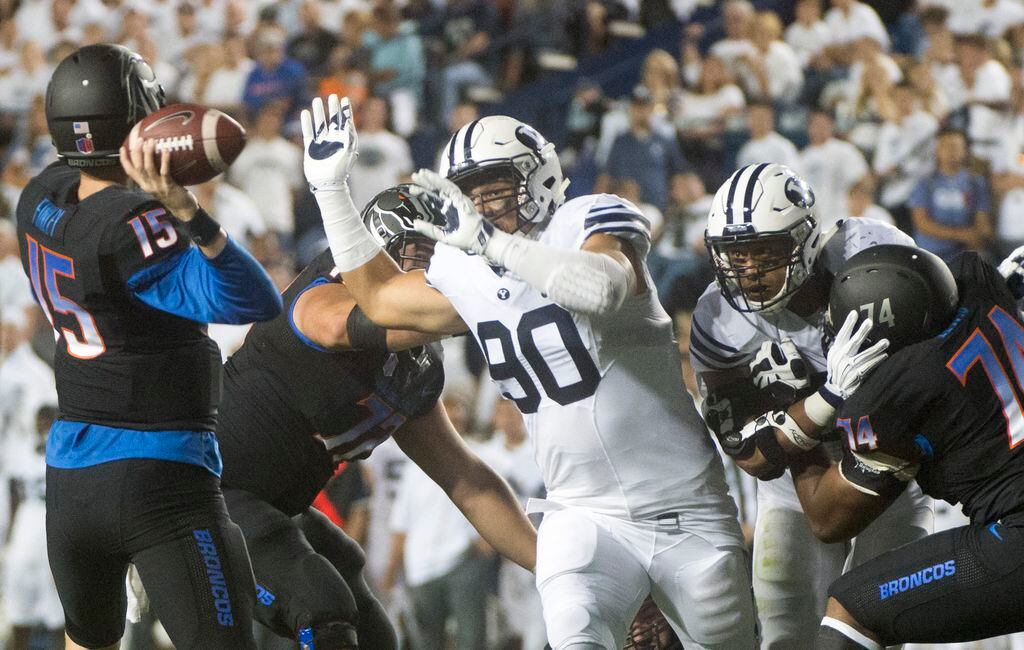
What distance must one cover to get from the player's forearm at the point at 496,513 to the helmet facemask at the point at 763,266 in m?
1.06

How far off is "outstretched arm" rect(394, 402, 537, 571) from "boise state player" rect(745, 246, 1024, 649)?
3.83ft

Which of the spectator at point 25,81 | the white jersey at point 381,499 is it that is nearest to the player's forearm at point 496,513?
the white jersey at point 381,499

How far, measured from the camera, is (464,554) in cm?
722

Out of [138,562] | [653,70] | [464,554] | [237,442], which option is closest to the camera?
[138,562]

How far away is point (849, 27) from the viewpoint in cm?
980

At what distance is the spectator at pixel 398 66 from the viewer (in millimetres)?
10219

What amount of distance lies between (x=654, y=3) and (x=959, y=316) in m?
7.85

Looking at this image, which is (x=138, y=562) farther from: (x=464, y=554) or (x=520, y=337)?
(x=464, y=554)

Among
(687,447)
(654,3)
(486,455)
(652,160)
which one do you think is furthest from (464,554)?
(654,3)

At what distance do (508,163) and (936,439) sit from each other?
1.36 meters

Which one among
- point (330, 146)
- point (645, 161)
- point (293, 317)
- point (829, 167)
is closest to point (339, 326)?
point (293, 317)

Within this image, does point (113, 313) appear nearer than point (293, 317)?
Yes

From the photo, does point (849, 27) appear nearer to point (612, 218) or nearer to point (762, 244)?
point (762, 244)

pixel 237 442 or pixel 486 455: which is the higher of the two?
pixel 237 442
